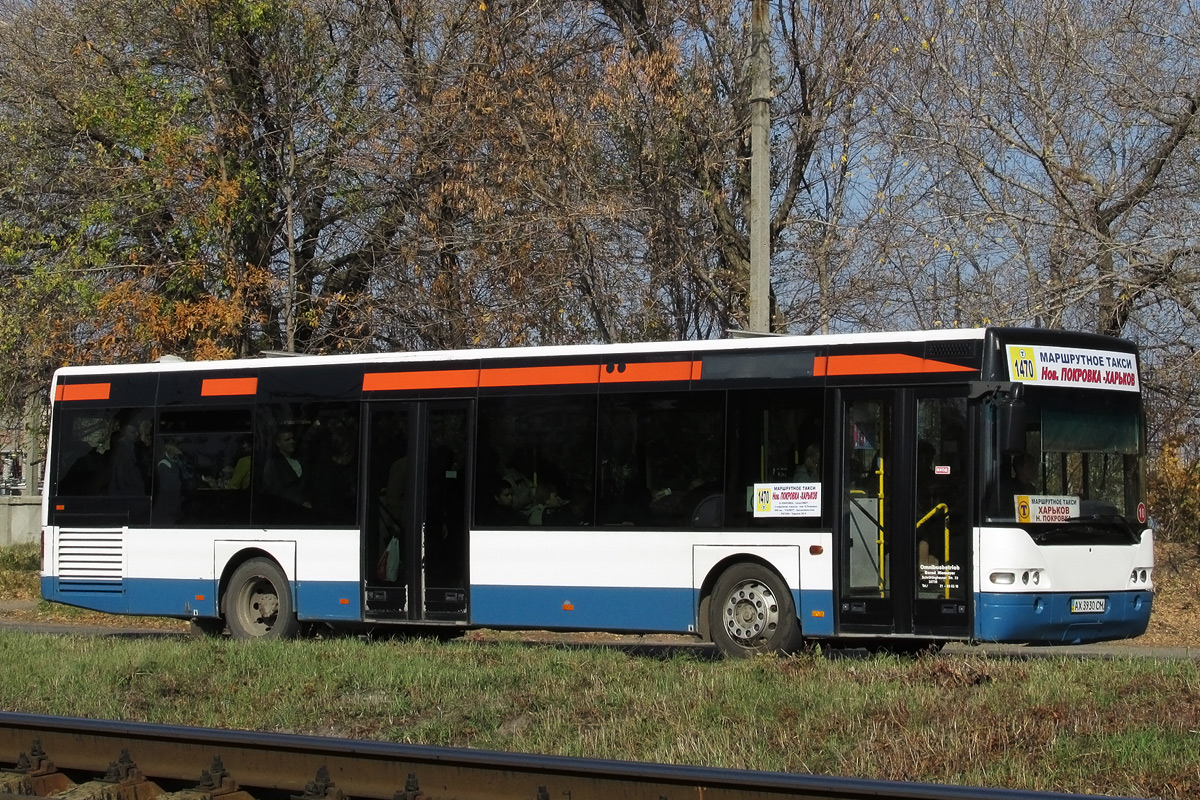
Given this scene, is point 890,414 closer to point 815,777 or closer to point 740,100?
point 815,777

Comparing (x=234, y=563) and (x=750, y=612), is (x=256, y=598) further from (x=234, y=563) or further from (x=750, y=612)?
(x=750, y=612)

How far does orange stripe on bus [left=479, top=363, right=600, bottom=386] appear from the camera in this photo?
1431cm

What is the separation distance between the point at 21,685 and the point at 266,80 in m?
12.2

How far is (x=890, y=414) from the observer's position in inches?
508

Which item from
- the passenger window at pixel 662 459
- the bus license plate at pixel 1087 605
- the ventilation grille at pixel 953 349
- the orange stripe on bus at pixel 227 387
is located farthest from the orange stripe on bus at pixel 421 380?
the bus license plate at pixel 1087 605

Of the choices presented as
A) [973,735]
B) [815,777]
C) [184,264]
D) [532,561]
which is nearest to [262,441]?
[532,561]

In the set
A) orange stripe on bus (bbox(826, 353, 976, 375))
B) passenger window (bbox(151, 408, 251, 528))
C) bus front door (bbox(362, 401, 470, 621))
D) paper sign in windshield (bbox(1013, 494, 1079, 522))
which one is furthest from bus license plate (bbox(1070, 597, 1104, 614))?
passenger window (bbox(151, 408, 251, 528))

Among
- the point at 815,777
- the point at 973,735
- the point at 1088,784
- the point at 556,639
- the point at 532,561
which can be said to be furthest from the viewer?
the point at 556,639

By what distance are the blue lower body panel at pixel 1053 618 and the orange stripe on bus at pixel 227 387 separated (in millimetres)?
7970

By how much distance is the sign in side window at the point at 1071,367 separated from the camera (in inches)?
492

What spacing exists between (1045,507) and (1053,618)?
892 mm

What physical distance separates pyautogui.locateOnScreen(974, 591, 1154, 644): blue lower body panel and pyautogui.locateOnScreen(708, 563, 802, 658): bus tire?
1.70m

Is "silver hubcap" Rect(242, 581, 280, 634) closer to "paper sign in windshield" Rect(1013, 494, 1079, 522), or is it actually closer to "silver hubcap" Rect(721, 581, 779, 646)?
"silver hubcap" Rect(721, 581, 779, 646)

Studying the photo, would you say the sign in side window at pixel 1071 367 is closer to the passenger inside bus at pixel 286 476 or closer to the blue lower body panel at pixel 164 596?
the blue lower body panel at pixel 164 596
